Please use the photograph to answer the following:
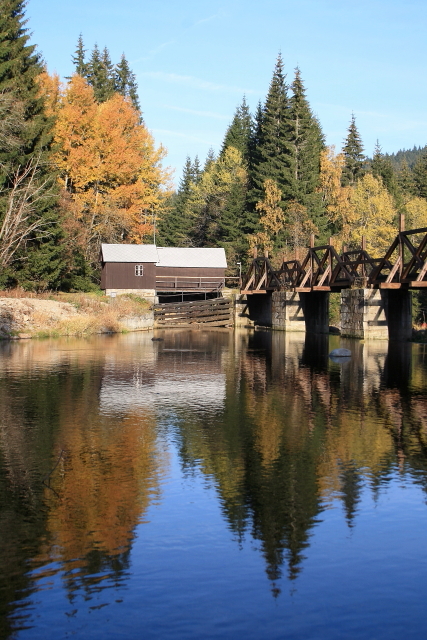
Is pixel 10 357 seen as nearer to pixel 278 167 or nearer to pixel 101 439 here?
pixel 101 439

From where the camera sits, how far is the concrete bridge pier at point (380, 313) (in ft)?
124

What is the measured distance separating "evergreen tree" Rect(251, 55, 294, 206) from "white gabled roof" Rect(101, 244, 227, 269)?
10266 mm

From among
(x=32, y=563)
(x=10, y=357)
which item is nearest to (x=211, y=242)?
(x=10, y=357)

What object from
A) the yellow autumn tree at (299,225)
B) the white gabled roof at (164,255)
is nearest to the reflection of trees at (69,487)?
the white gabled roof at (164,255)

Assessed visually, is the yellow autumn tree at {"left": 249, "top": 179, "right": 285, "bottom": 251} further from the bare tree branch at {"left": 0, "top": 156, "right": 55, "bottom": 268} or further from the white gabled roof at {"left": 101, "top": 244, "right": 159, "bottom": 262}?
the bare tree branch at {"left": 0, "top": 156, "right": 55, "bottom": 268}

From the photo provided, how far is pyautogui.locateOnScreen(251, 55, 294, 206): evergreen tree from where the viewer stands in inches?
2694

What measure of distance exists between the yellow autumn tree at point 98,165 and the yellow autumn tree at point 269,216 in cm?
1098

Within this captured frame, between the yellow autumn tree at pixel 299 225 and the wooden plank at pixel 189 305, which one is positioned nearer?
the wooden plank at pixel 189 305

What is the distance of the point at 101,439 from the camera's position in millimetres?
13430

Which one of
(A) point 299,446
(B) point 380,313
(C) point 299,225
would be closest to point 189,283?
(C) point 299,225

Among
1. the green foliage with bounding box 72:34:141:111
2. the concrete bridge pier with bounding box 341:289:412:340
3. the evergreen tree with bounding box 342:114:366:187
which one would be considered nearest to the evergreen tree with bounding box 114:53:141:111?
the green foliage with bounding box 72:34:141:111

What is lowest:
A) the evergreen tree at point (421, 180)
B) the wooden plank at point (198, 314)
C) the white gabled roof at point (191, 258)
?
the wooden plank at point (198, 314)

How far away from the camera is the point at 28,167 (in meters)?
44.8

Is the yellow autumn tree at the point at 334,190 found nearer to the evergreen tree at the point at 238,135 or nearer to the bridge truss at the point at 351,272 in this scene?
the bridge truss at the point at 351,272
